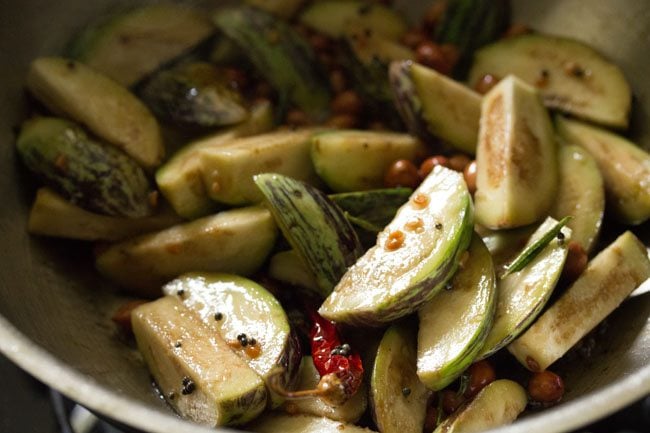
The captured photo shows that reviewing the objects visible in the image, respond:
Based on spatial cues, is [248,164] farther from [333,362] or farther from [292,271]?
[333,362]

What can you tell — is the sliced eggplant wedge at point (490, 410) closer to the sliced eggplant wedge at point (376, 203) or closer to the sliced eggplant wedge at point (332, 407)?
the sliced eggplant wedge at point (332, 407)

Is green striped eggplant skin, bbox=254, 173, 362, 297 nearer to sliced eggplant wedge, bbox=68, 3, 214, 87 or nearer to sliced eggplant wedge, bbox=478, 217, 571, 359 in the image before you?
sliced eggplant wedge, bbox=478, 217, 571, 359

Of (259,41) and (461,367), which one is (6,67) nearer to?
(259,41)

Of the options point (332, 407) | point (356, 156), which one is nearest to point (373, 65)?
point (356, 156)

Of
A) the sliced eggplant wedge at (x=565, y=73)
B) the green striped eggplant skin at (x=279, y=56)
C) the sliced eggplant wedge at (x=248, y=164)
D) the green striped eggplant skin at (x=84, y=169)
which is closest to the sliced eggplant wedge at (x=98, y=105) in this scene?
the green striped eggplant skin at (x=84, y=169)

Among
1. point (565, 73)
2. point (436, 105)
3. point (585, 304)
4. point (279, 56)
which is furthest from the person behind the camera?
point (279, 56)
